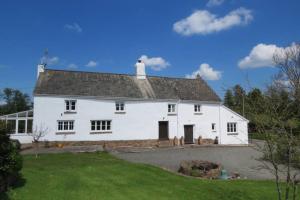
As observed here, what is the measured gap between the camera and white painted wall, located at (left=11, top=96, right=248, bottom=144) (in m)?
28.8

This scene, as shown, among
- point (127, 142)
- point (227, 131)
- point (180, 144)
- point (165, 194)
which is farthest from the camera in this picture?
point (227, 131)

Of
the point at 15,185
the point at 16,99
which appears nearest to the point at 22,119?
the point at 15,185

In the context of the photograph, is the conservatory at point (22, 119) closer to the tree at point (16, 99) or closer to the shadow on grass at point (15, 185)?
the shadow on grass at point (15, 185)

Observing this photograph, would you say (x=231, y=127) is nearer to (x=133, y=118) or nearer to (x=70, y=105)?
(x=133, y=118)

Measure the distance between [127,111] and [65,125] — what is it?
270 inches

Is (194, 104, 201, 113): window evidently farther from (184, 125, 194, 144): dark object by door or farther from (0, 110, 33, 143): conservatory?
(0, 110, 33, 143): conservatory

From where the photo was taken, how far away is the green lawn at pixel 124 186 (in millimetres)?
11102

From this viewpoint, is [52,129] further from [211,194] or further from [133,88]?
[211,194]

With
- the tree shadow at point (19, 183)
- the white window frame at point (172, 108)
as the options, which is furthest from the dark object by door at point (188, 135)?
the tree shadow at point (19, 183)

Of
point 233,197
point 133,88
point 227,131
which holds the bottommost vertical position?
point 233,197

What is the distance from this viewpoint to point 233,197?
12.1 m

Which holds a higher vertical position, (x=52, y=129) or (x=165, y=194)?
(x=52, y=129)

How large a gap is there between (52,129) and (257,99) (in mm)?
24194

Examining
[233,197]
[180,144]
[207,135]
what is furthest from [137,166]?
[207,135]
